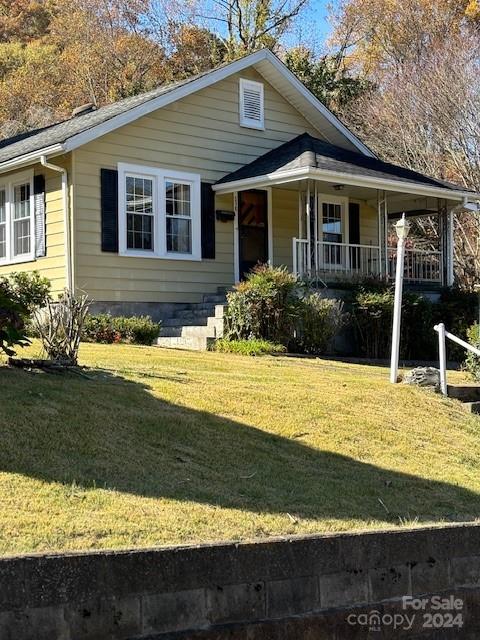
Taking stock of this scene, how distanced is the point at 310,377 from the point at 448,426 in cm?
211

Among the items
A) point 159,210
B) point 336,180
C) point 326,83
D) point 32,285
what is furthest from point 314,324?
point 326,83

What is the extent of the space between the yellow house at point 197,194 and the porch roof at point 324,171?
0.05m

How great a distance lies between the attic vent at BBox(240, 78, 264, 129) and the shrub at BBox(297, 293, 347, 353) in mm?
5679

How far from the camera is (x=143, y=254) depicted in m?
16.2

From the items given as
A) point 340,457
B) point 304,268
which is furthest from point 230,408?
point 304,268

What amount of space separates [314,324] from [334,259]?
4798 millimetres

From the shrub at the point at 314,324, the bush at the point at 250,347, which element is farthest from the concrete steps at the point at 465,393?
the shrub at the point at 314,324

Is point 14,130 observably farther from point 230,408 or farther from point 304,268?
point 230,408

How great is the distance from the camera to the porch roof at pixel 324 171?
16141 mm

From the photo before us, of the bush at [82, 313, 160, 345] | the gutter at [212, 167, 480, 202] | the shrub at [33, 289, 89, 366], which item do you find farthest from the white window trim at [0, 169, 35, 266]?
the shrub at [33, 289, 89, 366]

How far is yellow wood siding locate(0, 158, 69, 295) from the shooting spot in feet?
50.9

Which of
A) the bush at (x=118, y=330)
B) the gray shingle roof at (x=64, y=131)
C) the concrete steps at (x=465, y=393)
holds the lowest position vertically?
the concrete steps at (x=465, y=393)

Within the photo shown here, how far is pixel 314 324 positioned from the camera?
14.3 m

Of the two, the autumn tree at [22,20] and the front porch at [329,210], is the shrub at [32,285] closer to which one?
the front porch at [329,210]
